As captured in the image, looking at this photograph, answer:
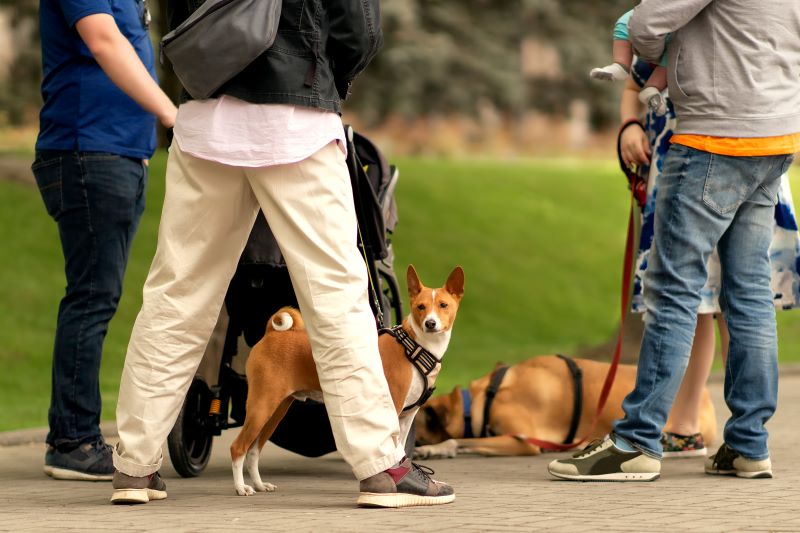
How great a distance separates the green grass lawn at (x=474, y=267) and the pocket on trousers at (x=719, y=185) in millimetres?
4420

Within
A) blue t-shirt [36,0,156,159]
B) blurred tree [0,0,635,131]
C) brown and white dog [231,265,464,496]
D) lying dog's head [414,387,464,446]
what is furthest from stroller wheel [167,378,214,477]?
blurred tree [0,0,635,131]

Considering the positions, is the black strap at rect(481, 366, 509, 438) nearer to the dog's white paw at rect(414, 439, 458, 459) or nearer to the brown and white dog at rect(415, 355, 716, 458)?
the brown and white dog at rect(415, 355, 716, 458)

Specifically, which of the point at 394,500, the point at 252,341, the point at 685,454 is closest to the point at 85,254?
the point at 252,341

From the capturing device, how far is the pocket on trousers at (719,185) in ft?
17.6

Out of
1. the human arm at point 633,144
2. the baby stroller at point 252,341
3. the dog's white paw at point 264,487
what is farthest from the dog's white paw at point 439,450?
the human arm at point 633,144

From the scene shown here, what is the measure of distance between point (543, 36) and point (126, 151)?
2018 cm

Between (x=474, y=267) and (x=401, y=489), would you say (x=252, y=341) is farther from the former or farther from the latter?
(x=474, y=267)

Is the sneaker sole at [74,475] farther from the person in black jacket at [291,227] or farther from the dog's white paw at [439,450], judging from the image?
the dog's white paw at [439,450]

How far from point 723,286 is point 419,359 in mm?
1280

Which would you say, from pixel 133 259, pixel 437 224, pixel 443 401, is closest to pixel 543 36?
pixel 437 224

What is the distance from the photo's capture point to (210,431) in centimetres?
591

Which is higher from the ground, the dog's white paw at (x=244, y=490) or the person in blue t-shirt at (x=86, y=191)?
the person in blue t-shirt at (x=86, y=191)

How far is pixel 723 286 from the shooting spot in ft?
18.4

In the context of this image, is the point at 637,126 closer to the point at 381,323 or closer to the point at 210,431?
the point at 381,323
